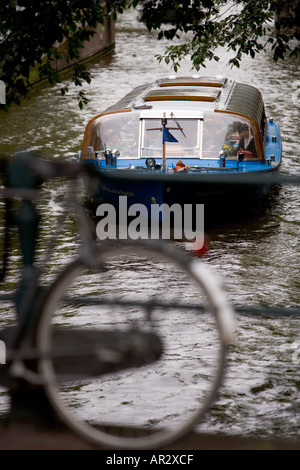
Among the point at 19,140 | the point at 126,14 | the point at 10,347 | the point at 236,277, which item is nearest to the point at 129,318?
the point at 10,347

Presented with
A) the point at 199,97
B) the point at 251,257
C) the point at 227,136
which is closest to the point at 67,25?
the point at 227,136

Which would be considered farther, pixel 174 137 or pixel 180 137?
pixel 180 137

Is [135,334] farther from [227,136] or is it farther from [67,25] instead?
[227,136]

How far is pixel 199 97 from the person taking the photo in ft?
52.2

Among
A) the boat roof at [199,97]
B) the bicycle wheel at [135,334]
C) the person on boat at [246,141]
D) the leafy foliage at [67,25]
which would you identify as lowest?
the person on boat at [246,141]

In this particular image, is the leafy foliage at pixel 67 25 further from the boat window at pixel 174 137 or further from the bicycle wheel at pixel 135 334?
the bicycle wheel at pixel 135 334

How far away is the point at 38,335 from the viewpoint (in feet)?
10.2

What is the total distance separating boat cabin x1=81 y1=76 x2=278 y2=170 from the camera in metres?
14.6

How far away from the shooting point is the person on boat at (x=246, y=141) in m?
15.1

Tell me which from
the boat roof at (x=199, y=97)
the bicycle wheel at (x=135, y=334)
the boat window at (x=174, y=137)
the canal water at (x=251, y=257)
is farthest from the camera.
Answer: the boat roof at (x=199, y=97)

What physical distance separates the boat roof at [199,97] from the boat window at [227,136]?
0.22 m

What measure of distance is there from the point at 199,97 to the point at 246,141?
150 cm

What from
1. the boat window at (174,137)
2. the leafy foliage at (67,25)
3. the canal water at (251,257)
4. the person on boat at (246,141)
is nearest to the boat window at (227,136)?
the person on boat at (246,141)

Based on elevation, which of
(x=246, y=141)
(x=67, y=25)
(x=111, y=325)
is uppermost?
(x=67, y=25)
